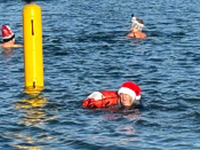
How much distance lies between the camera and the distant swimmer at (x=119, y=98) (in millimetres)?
14266

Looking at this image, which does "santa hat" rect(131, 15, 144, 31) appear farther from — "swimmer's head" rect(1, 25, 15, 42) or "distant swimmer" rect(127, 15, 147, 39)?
"swimmer's head" rect(1, 25, 15, 42)

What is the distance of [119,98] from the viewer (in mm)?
14578

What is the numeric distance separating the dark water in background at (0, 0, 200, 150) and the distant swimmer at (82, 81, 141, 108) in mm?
187

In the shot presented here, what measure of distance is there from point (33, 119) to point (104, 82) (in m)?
3.79

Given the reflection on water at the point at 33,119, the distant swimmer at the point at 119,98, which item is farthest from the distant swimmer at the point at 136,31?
the distant swimmer at the point at 119,98

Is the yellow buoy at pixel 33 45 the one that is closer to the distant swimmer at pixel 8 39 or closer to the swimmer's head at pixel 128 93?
the swimmer's head at pixel 128 93

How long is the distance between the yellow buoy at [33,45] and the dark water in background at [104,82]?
1.18 ft

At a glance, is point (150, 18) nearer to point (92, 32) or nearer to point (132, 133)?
point (92, 32)

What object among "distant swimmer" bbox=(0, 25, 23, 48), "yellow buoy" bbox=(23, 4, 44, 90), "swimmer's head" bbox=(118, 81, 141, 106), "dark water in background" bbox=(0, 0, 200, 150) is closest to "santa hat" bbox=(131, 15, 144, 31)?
"dark water in background" bbox=(0, 0, 200, 150)

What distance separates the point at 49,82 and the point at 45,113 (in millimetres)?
3057

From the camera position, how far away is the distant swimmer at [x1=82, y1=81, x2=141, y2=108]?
1427cm

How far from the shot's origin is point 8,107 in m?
14.8

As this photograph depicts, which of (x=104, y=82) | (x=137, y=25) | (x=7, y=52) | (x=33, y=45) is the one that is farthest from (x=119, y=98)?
(x=137, y=25)

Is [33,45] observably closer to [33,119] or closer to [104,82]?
[33,119]
